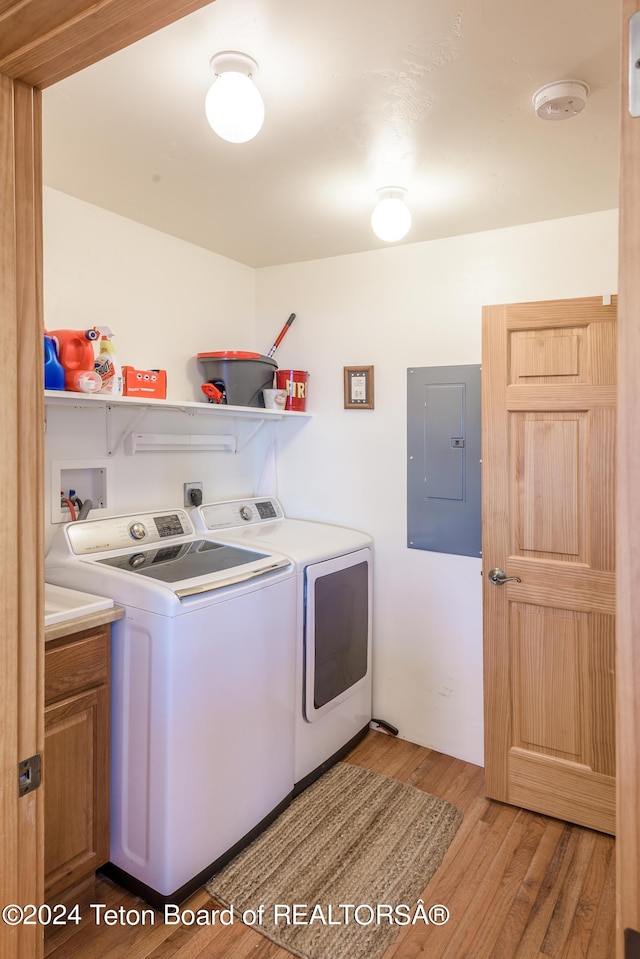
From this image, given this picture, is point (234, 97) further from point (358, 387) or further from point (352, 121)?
point (358, 387)

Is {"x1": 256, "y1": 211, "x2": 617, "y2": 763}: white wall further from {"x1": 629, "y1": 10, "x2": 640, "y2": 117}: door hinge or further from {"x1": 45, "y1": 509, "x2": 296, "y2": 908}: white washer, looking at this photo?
{"x1": 629, "y1": 10, "x2": 640, "y2": 117}: door hinge

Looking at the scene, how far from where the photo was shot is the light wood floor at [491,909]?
1.63 m

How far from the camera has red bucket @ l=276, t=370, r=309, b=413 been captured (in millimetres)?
2867

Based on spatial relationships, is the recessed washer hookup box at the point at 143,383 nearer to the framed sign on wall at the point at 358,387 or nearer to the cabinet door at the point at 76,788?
the framed sign on wall at the point at 358,387

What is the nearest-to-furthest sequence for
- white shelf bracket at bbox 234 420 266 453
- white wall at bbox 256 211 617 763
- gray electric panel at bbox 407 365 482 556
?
white wall at bbox 256 211 617 763
gray electric panel at bbox 407 365 482 556
white shelf bracket at bbox 234 420 266 453

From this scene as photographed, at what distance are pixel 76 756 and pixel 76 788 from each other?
99mm

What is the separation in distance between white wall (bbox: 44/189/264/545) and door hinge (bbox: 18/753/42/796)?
1459 millimetres

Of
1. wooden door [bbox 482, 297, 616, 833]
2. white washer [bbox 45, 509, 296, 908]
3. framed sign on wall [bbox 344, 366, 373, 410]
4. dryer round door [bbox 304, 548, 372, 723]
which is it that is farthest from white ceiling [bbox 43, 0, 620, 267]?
dryer round door [bbox 304, 548, 372, 723]

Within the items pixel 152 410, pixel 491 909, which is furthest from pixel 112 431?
pixel 491 909

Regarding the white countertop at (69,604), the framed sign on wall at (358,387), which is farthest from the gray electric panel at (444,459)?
the white countertop at (69,604)

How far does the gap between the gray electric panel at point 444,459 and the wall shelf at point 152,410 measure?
24.8 inches

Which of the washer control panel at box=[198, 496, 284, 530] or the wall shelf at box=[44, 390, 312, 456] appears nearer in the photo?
the wall shelf at box=[44, 390, 312, 456]

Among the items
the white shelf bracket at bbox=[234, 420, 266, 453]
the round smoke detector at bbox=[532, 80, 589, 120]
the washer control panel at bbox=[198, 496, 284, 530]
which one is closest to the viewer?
the round smoke detector at bbox=[532, 80, 589, 120]

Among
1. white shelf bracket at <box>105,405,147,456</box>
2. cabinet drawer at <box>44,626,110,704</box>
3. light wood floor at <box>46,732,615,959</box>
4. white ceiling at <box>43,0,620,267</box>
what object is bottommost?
light wood floor at <box>46,732,615,959</box>
